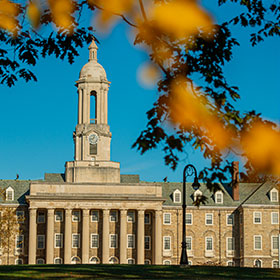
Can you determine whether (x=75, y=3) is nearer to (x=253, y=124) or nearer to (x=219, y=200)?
(x=253, y=124)

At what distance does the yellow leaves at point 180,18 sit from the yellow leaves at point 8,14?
4850mm

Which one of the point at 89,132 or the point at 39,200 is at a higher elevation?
the point at 89,132

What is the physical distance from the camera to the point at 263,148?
54.3ft

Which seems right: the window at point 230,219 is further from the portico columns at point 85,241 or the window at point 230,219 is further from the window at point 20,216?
the window at point 20,216

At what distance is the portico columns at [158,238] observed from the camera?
309 ft

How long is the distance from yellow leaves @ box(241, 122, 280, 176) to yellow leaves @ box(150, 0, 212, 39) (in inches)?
115

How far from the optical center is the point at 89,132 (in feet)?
339

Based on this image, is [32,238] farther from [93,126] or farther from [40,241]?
[93,126]

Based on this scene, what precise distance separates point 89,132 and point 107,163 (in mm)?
5464

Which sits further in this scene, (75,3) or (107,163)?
(107,163)

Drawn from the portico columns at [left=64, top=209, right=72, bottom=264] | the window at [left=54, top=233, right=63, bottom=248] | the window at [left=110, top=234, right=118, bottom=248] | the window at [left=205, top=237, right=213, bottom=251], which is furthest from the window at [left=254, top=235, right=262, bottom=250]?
the window at [left=54, top=233, right=63, bottom=248]

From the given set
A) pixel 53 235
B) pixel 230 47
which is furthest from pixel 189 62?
pixel 53 235

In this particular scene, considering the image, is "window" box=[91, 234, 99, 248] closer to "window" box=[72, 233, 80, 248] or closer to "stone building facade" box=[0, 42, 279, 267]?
"stone building facade" box=[0, 42, 279, 267]

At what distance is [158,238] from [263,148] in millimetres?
79922
